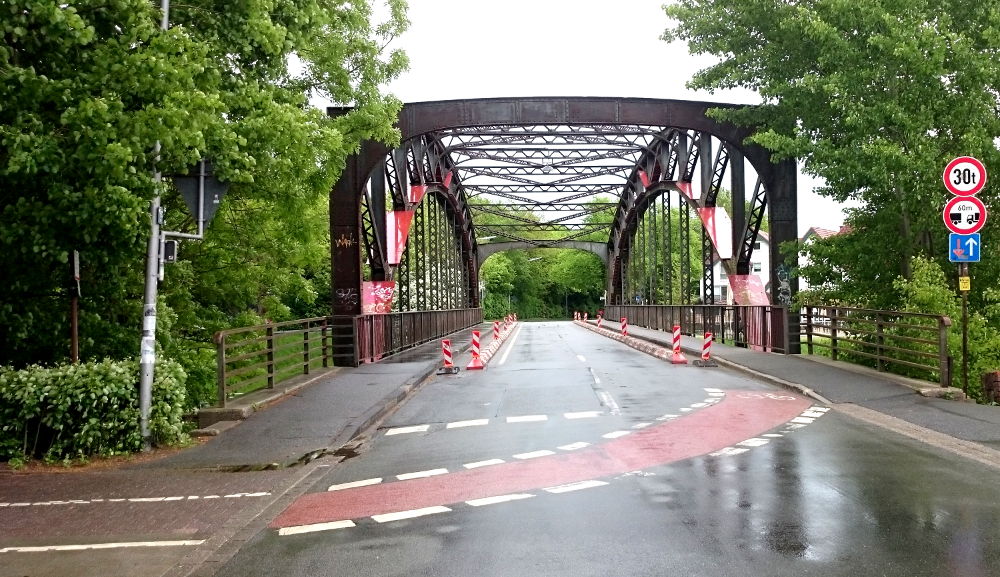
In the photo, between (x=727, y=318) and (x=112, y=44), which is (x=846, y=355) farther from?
(x=112, y=44)

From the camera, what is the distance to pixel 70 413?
8.45 meters

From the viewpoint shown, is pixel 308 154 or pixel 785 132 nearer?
pixel 308 154

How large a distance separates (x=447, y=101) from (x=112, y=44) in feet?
45.4

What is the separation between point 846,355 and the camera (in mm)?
17234

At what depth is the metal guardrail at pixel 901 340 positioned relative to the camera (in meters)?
11.9

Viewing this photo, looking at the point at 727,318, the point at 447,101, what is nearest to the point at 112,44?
the point at 447,101

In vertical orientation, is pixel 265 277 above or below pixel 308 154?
below

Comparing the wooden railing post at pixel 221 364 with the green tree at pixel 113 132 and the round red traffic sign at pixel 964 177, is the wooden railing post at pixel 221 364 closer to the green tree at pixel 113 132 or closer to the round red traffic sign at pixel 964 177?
the green tree at pixel 113 132

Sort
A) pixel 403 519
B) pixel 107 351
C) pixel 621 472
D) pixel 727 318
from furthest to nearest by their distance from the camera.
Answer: pixel 727 318
pixel 107 351
pixel 621 472
pixel 403 519

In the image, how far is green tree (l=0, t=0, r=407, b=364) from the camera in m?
7.42

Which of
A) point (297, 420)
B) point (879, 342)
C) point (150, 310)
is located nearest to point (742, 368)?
point (879, 342)

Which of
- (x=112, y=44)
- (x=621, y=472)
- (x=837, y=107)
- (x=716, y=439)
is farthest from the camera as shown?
(x=837, y=107)

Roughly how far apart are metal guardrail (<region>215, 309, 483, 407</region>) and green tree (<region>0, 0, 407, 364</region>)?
1.64 m

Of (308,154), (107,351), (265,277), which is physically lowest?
(107,351)
